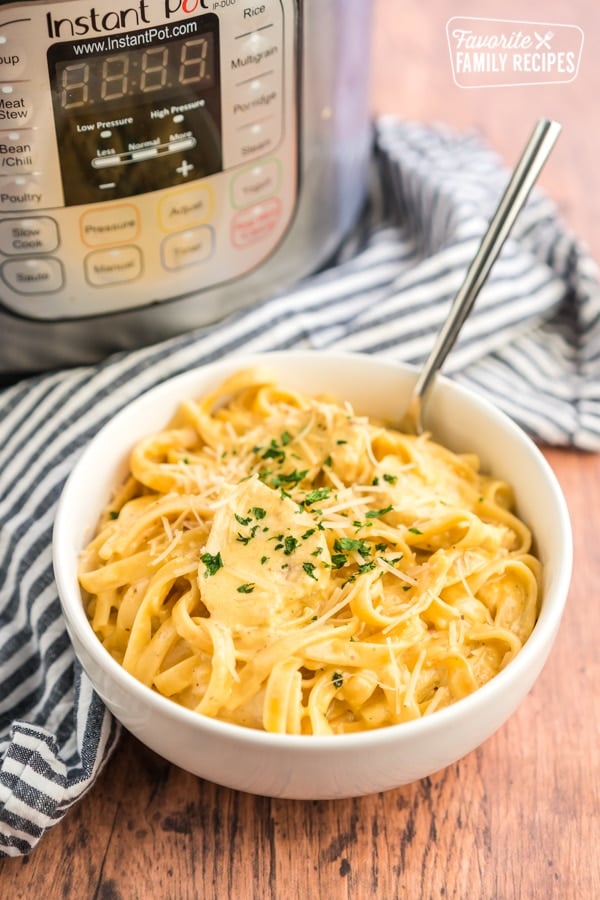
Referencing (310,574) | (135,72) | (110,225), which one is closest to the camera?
(310,574)

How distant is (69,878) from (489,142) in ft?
4.71

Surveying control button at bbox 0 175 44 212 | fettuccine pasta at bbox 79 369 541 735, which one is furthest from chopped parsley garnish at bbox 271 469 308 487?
control button at bbox 0 175 44 212

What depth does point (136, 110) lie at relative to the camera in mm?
1127

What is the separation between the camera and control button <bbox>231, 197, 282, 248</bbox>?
1.30 meters

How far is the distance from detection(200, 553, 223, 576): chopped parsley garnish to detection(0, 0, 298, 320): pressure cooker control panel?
41 centimetres

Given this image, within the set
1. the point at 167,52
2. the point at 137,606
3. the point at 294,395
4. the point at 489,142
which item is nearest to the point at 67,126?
the point at 167,52

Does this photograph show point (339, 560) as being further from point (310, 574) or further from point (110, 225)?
point (110, 225)

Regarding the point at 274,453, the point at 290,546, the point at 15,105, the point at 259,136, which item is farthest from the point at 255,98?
the point at 290,546

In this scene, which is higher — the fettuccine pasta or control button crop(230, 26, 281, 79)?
control button crop(230, 26, 281, 79)

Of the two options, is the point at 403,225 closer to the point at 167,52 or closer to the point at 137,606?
the point at 167,52

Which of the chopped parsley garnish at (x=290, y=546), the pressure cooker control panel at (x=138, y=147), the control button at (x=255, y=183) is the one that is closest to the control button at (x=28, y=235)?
the pressure cooker control panel at (x=138, y=147)

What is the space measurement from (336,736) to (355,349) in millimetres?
654

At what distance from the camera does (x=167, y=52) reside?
1.10 meters

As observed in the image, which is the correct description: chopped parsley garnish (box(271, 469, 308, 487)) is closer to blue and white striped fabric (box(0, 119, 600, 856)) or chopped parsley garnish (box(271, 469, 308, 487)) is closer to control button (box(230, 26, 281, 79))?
blue and white striped fabric (box(0, 119, 600, 856))
